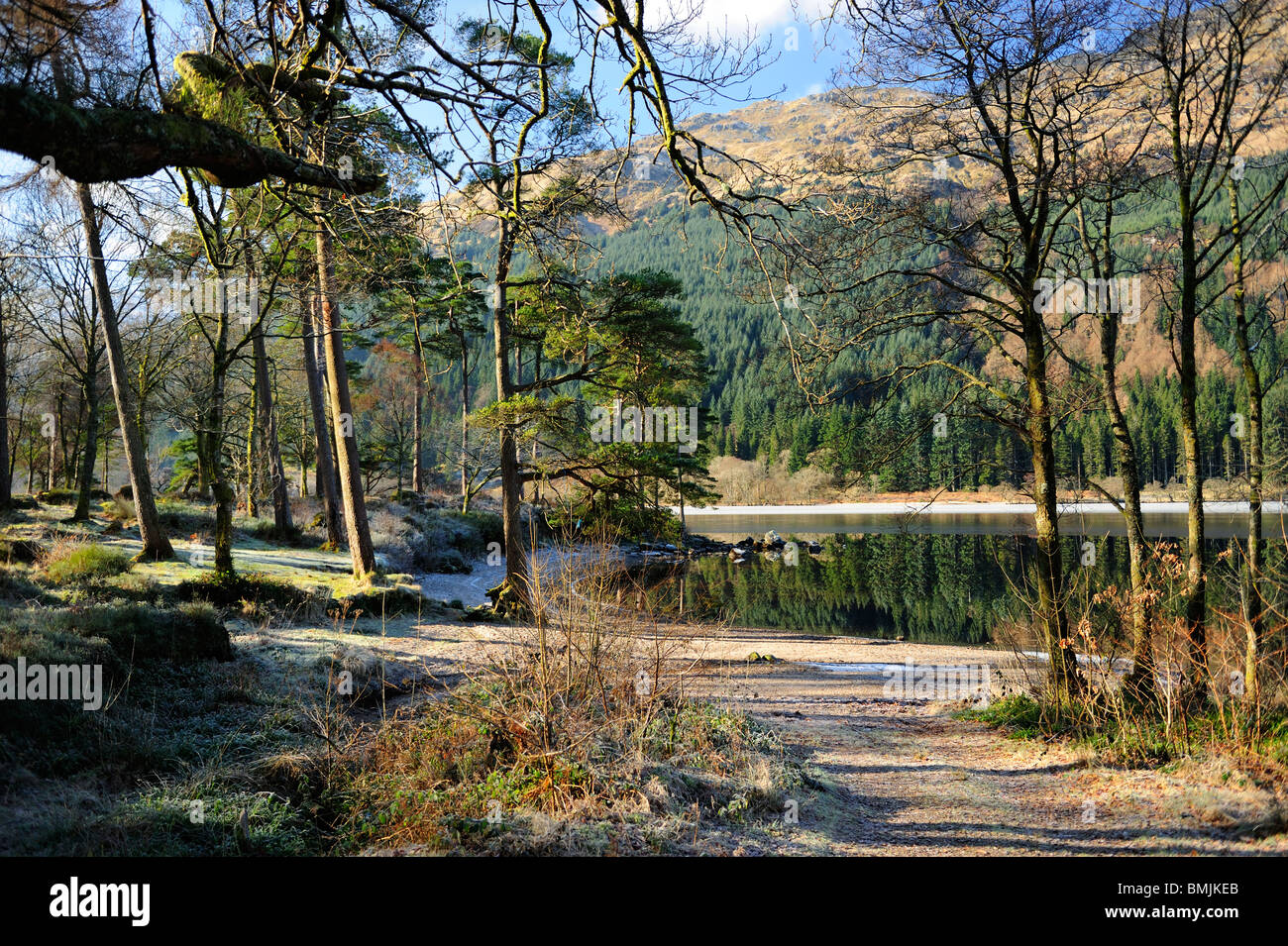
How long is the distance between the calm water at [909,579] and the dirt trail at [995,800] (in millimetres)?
2062

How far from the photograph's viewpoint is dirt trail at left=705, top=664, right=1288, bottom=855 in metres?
4.85

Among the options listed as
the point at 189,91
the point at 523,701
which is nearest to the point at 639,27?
the point at 189,91

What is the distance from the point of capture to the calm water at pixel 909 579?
1616 cm

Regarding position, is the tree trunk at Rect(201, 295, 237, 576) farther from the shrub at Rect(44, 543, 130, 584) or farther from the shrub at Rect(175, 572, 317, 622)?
the shrub at Rect(44, 543, 130, 584)

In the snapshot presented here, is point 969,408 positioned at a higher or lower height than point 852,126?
lower

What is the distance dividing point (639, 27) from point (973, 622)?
19660 millimetres

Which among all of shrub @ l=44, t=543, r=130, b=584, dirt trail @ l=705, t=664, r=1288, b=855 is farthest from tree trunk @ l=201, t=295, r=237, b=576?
dirt trail @ l=705, t=664, r=1288, b=855

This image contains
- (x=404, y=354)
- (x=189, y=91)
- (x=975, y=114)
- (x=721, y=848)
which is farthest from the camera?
(x=404, y=354)

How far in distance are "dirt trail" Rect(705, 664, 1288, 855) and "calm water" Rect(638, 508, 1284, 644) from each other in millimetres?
2062

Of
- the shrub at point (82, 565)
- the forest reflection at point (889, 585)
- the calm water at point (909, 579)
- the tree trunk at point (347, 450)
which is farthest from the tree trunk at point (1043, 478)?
the shrub at point (82, 565)

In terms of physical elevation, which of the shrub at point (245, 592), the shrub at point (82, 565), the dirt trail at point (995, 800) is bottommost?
the dirt trail at point (995, 800)

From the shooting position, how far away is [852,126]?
902cm

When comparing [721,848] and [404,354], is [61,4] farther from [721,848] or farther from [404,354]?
[404,354]

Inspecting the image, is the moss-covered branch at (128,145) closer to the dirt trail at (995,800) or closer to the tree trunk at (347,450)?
the dirt trail at (995,800)
